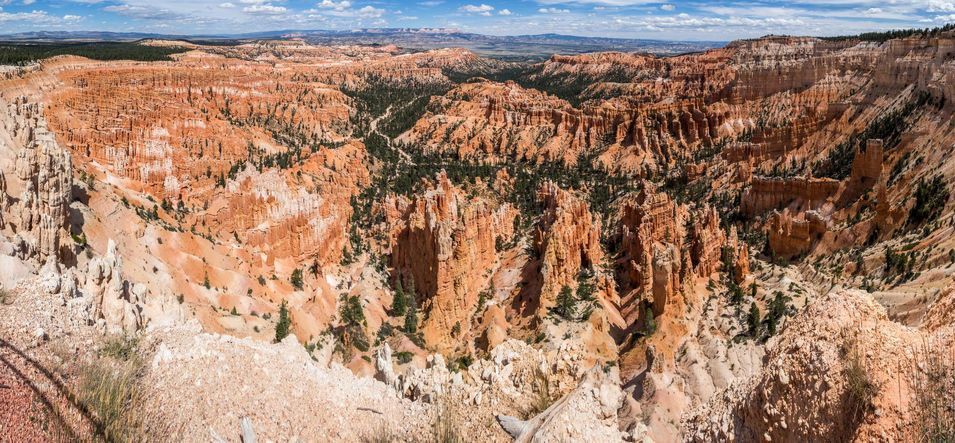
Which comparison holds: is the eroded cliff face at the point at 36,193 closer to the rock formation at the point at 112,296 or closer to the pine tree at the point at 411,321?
the rock formation at the point at 112,296

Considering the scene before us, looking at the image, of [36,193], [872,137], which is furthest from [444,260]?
[872,137]

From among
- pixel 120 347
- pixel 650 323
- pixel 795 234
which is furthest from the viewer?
pixel 795 234

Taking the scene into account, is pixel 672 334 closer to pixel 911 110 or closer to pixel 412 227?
pixel 412 227

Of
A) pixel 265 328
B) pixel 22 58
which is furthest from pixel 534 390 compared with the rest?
pixel 22 58

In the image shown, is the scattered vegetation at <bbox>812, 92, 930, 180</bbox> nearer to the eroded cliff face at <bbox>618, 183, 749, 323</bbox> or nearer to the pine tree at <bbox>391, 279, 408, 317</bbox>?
the eroded cliff face at <bbox>618, 183, 749, 323</bbox>

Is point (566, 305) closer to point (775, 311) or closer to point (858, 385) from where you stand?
point (775, 311)

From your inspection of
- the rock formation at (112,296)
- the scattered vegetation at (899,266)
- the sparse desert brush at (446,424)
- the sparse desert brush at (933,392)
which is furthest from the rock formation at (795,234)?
the rock formation at (112,296)

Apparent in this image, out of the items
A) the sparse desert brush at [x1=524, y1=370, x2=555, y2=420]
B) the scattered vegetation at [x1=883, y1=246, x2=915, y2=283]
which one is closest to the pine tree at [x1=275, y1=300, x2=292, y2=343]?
the sparse desert brush at [x1=524, y1=370, x2=555, y2=420]
